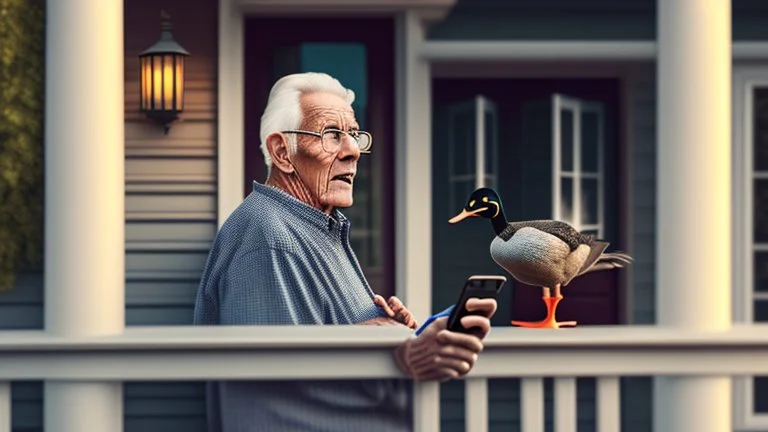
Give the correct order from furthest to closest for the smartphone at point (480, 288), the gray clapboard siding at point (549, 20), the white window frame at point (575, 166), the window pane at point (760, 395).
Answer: the window pane at point (760, 395), the white window frame at point (575, 166), the gray clapboard siding at point (549, 20), the smartphone at point (480, 288)

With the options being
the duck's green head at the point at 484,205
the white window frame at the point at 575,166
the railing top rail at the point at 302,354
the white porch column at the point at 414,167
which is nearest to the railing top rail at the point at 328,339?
the railing top rail at the point at 302,354

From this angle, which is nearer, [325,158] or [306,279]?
[306,279]

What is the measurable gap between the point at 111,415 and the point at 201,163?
2233mm

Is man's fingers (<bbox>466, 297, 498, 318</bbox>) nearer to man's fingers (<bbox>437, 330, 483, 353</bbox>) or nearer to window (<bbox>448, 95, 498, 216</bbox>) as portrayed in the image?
man's fingers (<bbox>437, 330, 483, 353</bbox>)

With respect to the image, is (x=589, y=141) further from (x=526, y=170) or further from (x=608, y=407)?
(x=608, y=407)

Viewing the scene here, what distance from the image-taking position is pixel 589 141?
559cm

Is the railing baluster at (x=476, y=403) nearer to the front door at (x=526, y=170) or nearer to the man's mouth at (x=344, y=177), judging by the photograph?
the man's mouth at (x=344, y=177)

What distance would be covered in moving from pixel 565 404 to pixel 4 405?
4.95 ft

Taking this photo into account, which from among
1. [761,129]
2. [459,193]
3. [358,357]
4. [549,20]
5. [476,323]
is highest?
[549,20]

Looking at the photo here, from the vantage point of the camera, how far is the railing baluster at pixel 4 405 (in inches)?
116

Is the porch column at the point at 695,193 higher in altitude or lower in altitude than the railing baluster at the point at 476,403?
higher

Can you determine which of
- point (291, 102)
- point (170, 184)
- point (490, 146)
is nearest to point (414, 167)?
point (490, 146)

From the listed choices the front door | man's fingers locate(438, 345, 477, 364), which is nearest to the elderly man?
man's fingers locate(438, 345, 477, 364)

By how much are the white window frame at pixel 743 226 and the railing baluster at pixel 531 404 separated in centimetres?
280
